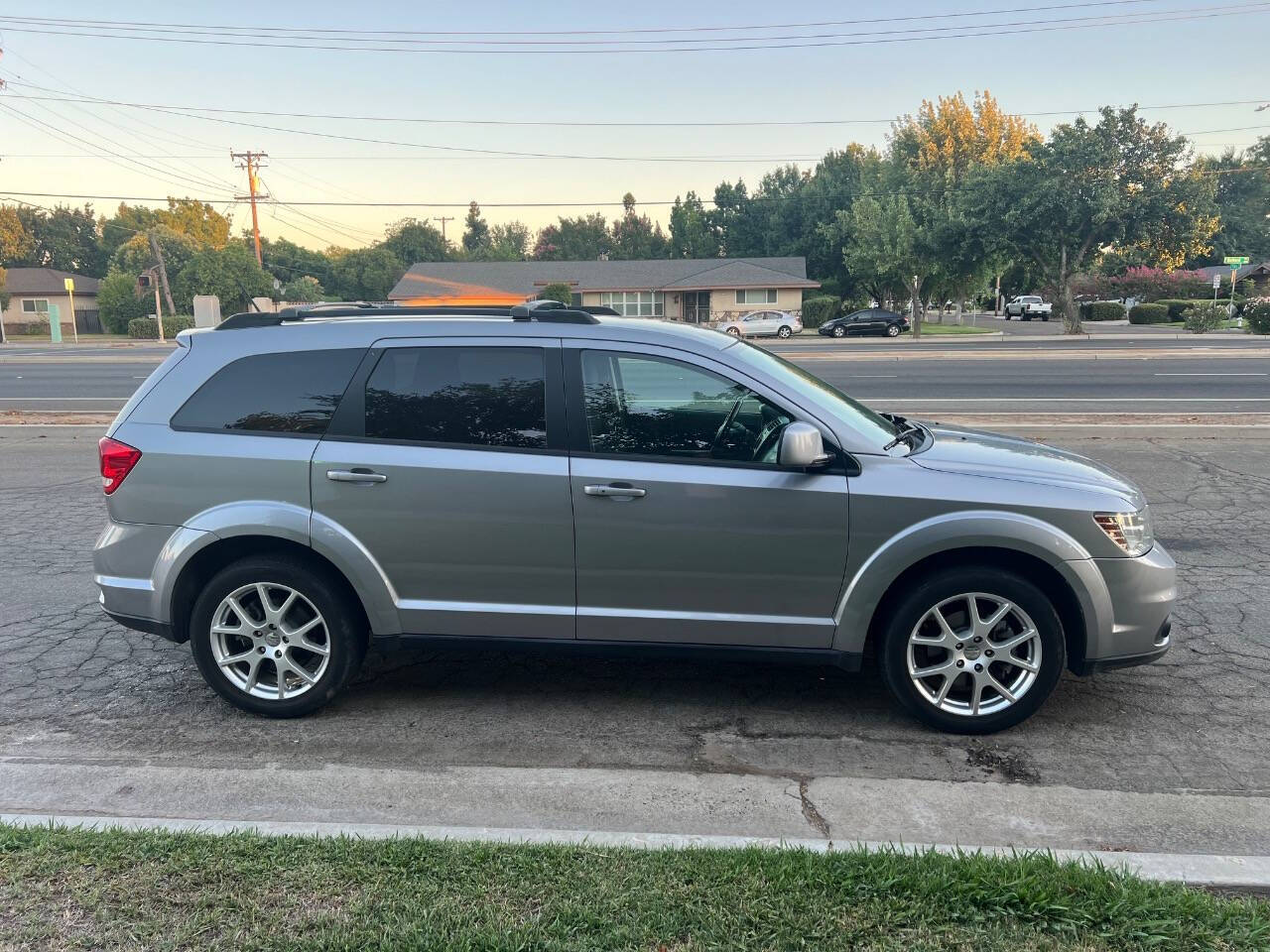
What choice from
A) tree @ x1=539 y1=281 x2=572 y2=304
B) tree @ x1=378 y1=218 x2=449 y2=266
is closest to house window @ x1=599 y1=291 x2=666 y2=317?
tree @ x1=539 y1=281 x2=572 y2=304

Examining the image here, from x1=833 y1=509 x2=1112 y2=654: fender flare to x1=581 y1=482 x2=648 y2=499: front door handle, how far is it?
3.26 ft

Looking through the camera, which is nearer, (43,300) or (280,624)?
(280,624)

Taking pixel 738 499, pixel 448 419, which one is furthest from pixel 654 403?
Answer: pixel 448 419

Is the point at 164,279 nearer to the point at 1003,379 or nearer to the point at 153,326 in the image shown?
the point at 153,326

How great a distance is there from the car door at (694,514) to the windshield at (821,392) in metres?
0.22

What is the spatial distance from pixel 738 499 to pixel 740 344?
42.0 inches

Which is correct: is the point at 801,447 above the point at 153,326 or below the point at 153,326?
below

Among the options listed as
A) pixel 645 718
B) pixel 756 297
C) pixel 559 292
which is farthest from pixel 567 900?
pixel 756 297

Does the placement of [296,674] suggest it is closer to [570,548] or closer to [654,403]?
[570,548]

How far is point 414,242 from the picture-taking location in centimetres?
10350

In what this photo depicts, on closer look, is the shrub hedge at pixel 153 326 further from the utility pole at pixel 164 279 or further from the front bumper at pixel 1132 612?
the front bumper at pixel 1132 612

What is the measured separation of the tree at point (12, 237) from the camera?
290ft

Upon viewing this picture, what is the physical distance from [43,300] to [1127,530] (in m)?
85.8

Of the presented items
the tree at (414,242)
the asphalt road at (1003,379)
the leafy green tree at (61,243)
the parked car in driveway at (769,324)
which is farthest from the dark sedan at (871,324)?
the leafy green tree at (61,243)
